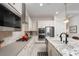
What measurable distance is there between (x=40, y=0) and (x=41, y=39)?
4.21 m

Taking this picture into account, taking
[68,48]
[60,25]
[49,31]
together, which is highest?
[60,25]

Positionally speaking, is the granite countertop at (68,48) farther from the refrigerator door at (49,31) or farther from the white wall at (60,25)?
the refrigerator door at (49,31)

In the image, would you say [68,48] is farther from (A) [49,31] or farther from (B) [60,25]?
(A) [49,31]

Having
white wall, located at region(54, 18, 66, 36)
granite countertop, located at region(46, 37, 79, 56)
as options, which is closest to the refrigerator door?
white wall, located at region(54, 18, 66, 36)

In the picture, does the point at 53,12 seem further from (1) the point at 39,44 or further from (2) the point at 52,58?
(2) the point at 52,58

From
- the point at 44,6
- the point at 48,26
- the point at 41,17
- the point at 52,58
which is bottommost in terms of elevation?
the point at 52,58

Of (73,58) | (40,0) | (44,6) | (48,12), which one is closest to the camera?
(73,58)

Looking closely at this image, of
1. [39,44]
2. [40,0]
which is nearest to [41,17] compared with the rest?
[39,44]

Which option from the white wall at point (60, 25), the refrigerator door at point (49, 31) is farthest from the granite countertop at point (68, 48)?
the refrigerator door at point (49, 31)

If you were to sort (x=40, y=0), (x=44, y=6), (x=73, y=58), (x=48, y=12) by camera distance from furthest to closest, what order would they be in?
(x=48, y=12) < (x=44, y=6) < (x=40, y=0) < (x=73, y=58)

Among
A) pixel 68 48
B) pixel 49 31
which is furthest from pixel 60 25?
pixel 68 48

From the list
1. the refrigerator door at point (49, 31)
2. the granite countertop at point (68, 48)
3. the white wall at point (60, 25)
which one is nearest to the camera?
the granite countertop at point (68, 48)

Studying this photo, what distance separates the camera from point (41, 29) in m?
5.93

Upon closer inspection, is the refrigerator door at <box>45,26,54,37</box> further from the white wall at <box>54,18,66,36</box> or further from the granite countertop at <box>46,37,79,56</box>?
the granite countertop at <box>46,37,79,56</box>
